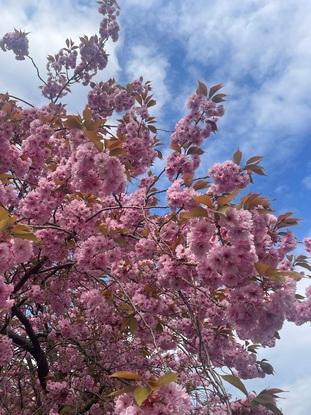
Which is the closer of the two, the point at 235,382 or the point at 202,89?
the point at 235,382

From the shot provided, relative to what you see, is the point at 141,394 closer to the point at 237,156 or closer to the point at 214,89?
the point at 237,156

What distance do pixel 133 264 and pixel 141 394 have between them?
2478 mm

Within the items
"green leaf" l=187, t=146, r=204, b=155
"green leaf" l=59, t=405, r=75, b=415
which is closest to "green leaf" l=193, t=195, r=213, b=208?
"green leaf" l=187, t=146, r=204, b=155

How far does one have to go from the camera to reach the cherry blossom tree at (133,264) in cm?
273

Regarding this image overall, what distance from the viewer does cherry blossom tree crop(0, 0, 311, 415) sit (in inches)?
108

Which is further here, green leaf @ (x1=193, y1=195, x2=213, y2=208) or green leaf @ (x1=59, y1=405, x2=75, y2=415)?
green leaf @ (x1=59, y1=405, x2=75, y2=415)

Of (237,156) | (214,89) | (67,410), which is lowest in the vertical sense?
(67,410)

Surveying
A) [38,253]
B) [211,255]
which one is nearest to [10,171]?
[38,253]

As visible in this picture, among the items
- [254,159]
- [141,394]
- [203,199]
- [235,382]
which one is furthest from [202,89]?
[141,394]

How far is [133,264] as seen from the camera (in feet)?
14.5

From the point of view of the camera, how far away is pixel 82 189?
3.81m

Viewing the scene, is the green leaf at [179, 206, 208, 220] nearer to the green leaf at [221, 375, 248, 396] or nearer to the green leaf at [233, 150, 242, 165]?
the green leaf at [221, 375, 248, 396]

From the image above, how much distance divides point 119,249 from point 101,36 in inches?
269

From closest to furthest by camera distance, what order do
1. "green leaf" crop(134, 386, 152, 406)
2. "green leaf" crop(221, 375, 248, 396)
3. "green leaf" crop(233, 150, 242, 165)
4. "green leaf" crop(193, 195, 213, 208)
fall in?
1. "green leaf" crop(134, 386, 152, 406)
2. "green leaf" crop(221, 375, 248, 396)
3. "green leaf" crop(193, 195, 213, 208)
4. "green leaf" crop(233, 150, 242, 165)
